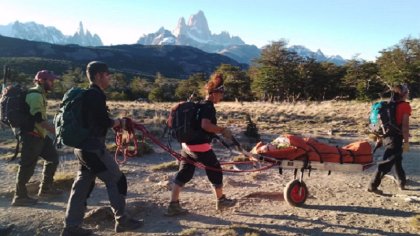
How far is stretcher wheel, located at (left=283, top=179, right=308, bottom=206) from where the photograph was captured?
22.3 feet

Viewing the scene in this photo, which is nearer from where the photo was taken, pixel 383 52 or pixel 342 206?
pixel 342 206

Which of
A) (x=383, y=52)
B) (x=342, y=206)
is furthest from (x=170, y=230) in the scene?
(x=383, y=52)

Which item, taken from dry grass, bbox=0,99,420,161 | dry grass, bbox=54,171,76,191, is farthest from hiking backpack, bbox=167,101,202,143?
dry grass, bbox=0,99,420,161

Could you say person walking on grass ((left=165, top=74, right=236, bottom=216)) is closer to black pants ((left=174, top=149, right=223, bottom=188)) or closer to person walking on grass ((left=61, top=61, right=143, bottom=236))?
black pants ((left=174, top=149, right=223, bottom=188))

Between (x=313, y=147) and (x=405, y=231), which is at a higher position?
(x=313, y=147)

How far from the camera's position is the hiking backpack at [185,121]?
600 cm

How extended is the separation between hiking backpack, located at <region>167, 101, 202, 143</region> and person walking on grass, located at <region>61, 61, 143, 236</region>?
80cm

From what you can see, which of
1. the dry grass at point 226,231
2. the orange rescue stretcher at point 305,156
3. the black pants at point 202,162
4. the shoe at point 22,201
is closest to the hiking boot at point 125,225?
the dry grass at point 226,231

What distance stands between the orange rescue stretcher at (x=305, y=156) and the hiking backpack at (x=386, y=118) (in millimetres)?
849

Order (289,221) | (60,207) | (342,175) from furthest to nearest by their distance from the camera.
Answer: (342,175) → (60,207) → (289,221)

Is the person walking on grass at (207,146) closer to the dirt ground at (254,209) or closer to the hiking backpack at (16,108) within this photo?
the dirt ground at (254,209)

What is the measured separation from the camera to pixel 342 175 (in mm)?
9453

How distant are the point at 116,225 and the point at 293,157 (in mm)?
2753

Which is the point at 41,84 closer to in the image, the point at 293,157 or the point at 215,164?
the point at 215,164
